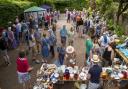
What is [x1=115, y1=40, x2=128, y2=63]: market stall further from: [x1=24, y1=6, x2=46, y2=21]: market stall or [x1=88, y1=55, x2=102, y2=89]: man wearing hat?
[x1=24, y1=6, x2=46, y2=21]: market stall

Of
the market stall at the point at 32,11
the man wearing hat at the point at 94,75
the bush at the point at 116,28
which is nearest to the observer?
the man wearing hat at the point at 94,75

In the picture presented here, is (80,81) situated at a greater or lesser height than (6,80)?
greater

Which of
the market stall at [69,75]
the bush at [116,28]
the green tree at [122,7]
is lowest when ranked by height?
the bush at [116,28]

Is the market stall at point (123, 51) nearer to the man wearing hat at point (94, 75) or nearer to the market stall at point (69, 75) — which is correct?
the market stall at point (69, 75)

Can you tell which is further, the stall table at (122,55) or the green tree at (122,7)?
the green tree at (122,7)

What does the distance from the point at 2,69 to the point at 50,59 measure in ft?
10.9

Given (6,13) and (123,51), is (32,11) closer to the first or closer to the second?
(6,13)

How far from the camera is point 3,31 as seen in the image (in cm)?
1941

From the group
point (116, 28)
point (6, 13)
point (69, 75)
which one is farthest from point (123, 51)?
point (116, 28)

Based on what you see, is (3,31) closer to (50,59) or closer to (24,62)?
(50,59)

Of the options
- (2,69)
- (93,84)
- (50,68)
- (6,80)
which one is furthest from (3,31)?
(93,84)

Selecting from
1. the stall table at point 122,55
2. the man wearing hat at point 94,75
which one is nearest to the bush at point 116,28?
the stall table at point 122,55

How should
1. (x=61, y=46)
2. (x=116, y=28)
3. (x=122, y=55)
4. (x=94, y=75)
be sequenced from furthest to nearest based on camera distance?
(x=116, y=28)
(x=61, y=46)
(x=122, y=55)
(x=94, y=75)

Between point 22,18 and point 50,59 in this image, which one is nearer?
point 50,59
